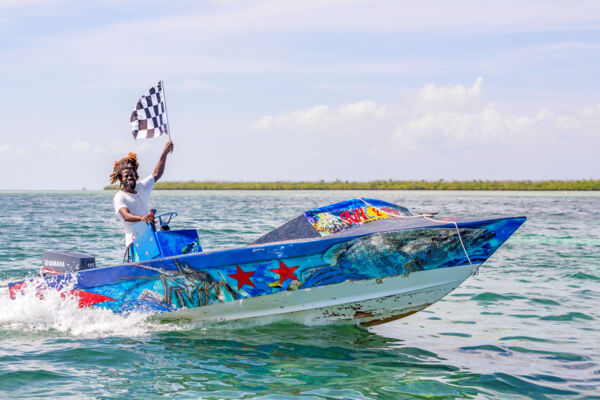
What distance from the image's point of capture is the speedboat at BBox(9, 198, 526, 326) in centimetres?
671

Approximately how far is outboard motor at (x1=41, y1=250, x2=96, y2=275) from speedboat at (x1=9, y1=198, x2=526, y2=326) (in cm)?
21

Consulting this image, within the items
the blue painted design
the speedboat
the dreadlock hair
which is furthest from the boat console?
the dreadlock hair

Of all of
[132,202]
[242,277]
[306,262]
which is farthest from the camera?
[132,202]

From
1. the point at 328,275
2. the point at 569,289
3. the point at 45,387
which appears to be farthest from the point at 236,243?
the point at 45,387

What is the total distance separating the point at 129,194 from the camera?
7.36m

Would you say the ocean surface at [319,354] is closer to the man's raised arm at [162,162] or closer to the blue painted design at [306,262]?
the blue painted design at [306,262]

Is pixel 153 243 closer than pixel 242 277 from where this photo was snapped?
No

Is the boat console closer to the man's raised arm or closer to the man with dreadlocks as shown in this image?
the man with dreadlocks

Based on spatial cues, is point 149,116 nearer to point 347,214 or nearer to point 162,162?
point 162,162

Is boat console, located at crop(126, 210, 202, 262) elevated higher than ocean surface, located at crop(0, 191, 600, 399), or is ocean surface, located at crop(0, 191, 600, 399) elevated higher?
boat console, located at crop(126, 210, 202, 262)

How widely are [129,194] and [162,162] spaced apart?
39.3 inches

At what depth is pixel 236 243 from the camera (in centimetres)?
1717

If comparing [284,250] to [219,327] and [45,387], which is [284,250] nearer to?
[219,327]

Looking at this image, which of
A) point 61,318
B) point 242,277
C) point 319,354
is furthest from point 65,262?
point 319,354
